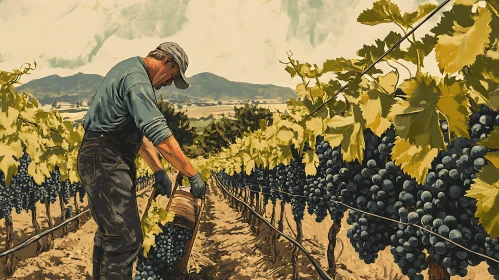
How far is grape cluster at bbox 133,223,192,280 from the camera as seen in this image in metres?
5.07

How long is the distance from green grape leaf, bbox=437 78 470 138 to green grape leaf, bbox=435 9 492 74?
0.25m

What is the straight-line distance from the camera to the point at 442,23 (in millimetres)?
1807

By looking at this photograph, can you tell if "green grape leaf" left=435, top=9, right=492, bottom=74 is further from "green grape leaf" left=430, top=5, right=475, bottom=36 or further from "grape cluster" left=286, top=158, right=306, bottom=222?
"grape cluster" left=286, top=158, right=306, bottom=222

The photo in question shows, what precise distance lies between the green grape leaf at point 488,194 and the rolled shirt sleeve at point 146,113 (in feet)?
6.16

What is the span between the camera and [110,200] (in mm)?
3193

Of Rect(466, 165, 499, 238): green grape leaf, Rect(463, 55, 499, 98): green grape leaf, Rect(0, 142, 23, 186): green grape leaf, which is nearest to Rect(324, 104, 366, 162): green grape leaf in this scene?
Rect(463, 55, 499, 98): green grape leaf

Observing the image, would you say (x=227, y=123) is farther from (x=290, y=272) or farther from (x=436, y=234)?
(x=436, y=234)

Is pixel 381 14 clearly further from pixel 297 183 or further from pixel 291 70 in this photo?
pixel 297 183

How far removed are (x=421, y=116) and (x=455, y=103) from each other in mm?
131

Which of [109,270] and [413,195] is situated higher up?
[413,195]

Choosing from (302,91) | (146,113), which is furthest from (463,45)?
(302,91)

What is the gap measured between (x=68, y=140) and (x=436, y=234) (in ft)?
31.5

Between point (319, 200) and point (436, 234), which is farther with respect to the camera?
point (319, 200)

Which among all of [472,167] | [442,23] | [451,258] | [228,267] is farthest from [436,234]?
[228,267]
